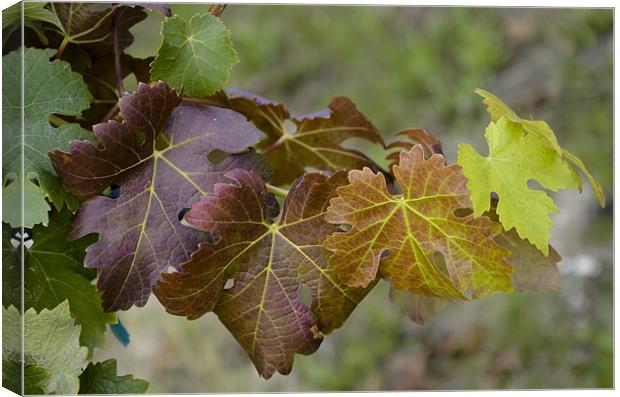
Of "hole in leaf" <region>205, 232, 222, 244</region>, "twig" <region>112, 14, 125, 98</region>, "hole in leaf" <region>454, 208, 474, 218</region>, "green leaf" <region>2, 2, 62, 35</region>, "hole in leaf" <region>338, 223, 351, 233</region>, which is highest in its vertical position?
"green leaf" <region>2, 2, 62, 35</region>

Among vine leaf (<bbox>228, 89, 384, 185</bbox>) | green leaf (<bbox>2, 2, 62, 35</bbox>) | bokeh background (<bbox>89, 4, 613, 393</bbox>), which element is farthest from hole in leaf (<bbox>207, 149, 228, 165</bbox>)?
bokeh background (<bbox>89, 4, 613, 393</bbox>)

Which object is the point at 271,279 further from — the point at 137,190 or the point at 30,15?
the point at 30,15

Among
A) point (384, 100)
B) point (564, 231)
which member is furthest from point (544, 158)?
point (384, 100)

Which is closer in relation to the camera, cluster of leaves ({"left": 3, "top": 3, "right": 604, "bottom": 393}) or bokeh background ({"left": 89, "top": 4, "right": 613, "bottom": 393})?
cluster of leaves ({"left": 3, "top": 3, "right": 604, "bottom": 393})

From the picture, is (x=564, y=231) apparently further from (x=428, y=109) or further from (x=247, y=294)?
(x=247, y=294)

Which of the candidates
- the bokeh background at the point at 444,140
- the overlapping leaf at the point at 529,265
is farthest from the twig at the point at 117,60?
the bokeh background at the point at 444,140

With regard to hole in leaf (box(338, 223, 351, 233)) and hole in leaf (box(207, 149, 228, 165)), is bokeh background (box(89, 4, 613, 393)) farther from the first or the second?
hole in leaf (box(338, 223, 351, 233))

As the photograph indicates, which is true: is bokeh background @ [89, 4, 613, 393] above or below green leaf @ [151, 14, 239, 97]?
below
